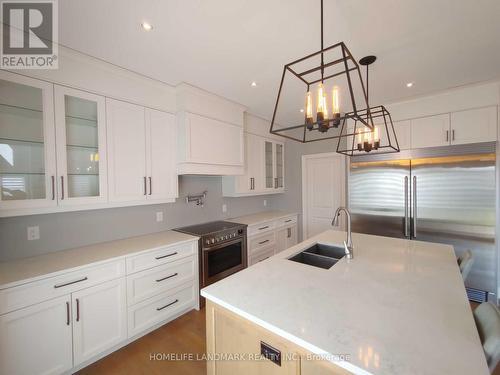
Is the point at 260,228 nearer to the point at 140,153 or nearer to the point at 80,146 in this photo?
the point at 140,153

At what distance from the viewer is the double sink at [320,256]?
1.80m

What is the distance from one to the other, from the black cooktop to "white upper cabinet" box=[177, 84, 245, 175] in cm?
73

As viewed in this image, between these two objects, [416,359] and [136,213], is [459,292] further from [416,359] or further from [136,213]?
[136,213]

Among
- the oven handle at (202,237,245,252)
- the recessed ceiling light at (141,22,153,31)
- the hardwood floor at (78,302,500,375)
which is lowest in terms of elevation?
the hardwood floor at (78,302,500,375)

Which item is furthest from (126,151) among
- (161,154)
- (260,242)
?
(260,242)

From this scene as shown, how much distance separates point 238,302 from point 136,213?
1.89 metres

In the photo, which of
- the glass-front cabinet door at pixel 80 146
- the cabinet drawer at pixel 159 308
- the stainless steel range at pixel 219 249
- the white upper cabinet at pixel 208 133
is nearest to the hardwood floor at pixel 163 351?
the cabinet drawer at pixel 159 308

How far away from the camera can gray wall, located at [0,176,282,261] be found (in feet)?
5.75

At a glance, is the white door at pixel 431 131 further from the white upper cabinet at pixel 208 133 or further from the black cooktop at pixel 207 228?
the black cooktop at pixel 207 228

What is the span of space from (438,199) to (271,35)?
2.76 meters

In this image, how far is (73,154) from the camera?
74.5 inches

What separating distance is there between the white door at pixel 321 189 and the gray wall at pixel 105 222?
1557 millimetres

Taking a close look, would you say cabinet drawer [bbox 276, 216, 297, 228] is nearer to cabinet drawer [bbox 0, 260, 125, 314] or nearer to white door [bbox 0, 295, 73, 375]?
cabinet drawer [bbox 0, 260, 125, 314]

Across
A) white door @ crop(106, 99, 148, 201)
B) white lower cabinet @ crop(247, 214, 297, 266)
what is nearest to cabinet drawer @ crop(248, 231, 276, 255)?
white lower cabinet @ crop(247, 214, 297, 266)
